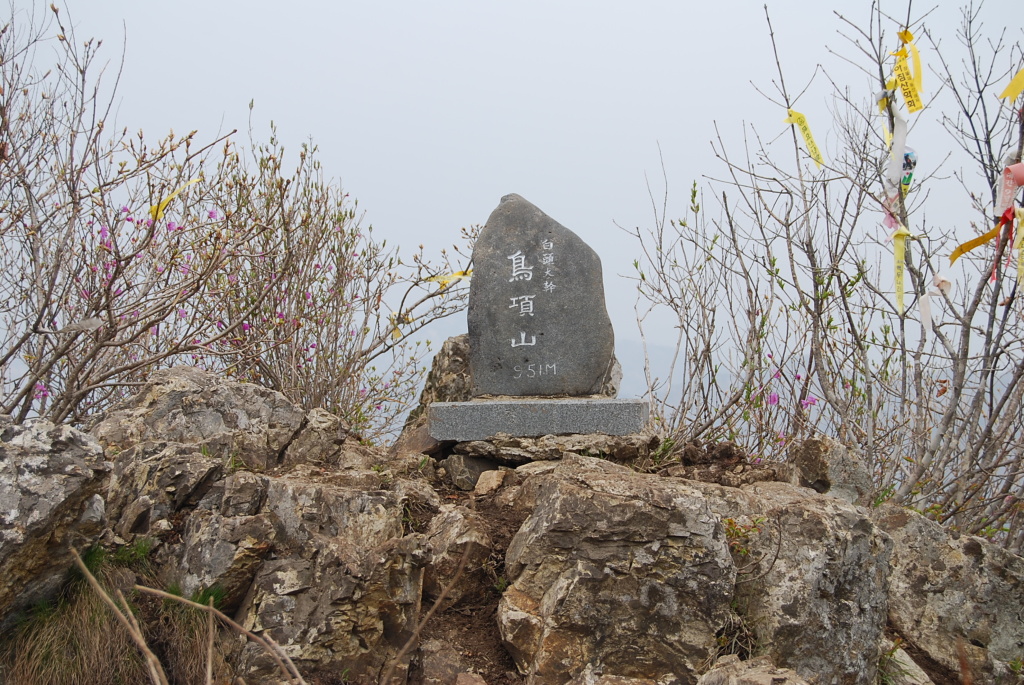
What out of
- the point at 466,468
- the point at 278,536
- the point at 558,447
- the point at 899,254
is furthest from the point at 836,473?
the point at 278,536

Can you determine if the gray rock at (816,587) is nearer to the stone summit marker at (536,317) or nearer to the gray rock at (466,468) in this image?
the gray rock at (466,468)

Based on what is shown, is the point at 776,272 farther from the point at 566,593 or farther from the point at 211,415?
the point at 211,415

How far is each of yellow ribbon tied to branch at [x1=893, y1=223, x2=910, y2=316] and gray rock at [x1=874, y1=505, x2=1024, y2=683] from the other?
969 millimetres

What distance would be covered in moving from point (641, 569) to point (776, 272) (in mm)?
2076

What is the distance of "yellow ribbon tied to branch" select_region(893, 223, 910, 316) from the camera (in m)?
3.41

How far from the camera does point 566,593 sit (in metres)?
2.74

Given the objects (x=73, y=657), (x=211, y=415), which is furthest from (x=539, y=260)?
(x=73, y=657)

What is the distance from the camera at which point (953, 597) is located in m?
3.43

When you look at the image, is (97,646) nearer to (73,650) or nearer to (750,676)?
(73,650)

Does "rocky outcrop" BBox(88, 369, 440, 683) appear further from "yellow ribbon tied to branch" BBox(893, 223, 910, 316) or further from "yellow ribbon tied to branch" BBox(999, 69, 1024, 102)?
"yellow ribbon tied to branch" BBox(999, 69, 1024, 102)

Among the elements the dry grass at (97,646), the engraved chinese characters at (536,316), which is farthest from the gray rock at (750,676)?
the engraved chinese characters at (536,316)

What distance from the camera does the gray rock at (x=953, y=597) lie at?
3.35 metres

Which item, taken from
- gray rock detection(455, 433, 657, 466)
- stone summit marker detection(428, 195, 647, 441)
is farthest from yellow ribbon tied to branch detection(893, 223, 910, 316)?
stone summit marker detection(428, 195, 647, 441)

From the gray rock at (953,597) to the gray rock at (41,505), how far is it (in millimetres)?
3161
